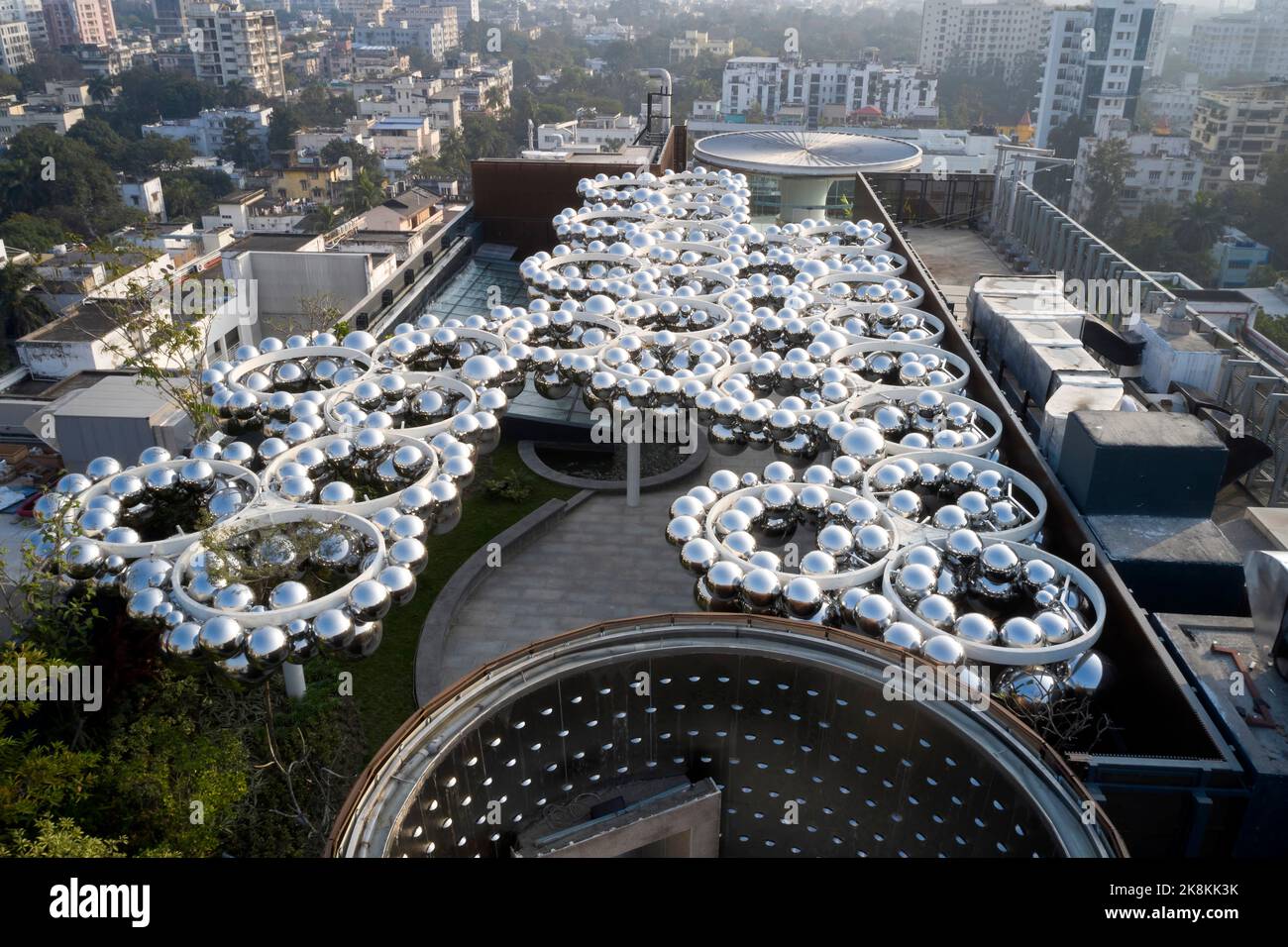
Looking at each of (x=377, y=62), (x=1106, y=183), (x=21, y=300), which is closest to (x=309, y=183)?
(x=21, y=300)

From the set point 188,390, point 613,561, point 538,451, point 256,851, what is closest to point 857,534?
point 613,561

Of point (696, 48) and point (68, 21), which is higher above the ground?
point (68, 21)

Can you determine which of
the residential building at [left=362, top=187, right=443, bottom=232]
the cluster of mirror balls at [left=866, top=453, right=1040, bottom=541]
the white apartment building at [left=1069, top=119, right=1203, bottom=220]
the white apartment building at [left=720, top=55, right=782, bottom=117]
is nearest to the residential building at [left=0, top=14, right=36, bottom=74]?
the white apartment building at [left=720, top=55, right=782, bottom=117]

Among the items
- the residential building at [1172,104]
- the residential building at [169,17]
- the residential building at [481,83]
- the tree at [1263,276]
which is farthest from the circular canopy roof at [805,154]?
the residential building at [169,17]

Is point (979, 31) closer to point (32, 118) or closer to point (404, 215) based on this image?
point (404, 215)

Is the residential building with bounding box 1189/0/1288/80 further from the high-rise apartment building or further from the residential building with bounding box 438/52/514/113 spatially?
the high-rise apartment building
